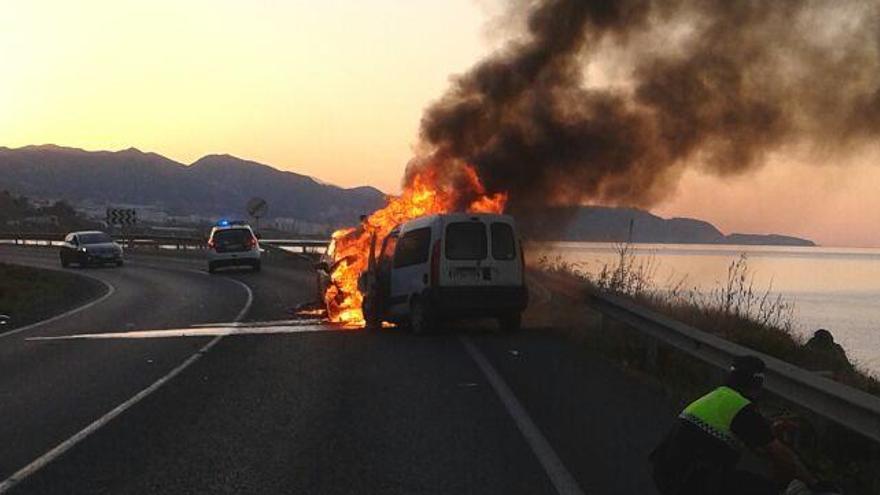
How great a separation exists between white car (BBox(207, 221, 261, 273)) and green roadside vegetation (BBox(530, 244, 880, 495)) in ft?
62.5

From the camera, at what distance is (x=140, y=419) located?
873 cm

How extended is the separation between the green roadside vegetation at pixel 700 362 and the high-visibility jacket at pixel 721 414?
0.79ft

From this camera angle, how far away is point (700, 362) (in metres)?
→ 11.5

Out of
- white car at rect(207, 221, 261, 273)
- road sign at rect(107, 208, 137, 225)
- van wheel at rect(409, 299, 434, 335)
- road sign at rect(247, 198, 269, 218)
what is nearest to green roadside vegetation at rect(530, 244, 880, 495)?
van wheel at rect(409, 299, 434, 335)

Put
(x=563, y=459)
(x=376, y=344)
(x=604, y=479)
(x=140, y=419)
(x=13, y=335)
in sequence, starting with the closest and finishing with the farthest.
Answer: (x=604, y=479) → (x=563, y=459) → (x=140, y=419) → (x=376, y=344) → (x=13, y=335)

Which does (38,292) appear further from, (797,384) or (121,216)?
(121,216)

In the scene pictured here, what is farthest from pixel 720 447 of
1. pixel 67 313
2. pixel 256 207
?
pixel 256 207

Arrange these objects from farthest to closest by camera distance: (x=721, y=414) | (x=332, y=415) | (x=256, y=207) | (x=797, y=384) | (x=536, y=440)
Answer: (x=256, y=207), (x=332, y=415), (x=536, y=440), (x=797, y=384), (x=721, y=414)

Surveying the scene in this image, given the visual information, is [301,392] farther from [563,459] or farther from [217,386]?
[563,459]

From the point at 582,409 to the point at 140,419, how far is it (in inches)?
171

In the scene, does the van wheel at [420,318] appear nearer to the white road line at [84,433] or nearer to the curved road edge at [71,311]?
the white road line at [84,433]

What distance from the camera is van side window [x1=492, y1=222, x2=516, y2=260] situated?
15891 millimetres

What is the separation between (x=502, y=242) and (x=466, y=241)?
675mm

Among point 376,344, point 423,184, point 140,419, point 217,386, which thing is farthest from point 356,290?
point 140,419
